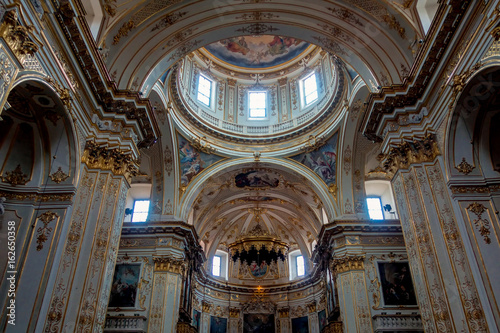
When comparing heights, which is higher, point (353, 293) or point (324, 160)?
point (324, 160)

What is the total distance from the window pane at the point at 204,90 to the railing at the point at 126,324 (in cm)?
1066

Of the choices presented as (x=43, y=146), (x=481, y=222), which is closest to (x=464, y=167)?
(x=481, y=222)

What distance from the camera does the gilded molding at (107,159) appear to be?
8508 mm

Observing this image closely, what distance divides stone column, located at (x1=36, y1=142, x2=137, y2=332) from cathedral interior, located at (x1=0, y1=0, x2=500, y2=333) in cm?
3

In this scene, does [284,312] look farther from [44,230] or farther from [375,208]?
[44,230]

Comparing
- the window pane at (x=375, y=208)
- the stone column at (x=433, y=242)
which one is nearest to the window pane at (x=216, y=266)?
the window pane at (x=375, y=208)

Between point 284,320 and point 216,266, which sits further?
point 216,266

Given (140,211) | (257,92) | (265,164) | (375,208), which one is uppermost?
(257,92)

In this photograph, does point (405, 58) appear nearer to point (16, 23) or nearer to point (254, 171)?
point (16, 23)

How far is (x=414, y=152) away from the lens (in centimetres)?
867

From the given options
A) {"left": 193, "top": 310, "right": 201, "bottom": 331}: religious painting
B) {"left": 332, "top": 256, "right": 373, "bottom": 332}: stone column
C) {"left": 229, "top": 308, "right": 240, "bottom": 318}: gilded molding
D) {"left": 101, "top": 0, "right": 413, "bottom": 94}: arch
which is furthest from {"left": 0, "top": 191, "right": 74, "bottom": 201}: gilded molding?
{"left": 229, "top": 308, "right": 240, "bottom": 318}: gilded molding

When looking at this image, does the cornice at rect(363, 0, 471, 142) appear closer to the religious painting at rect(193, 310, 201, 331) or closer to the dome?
the dome

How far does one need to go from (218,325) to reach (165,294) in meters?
8.95

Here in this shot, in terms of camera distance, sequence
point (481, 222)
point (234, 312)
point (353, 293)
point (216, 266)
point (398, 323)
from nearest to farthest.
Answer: point (481, 222) < point (398, 323) < point (353, 293) < point (234, 312) < point (216, 266)
